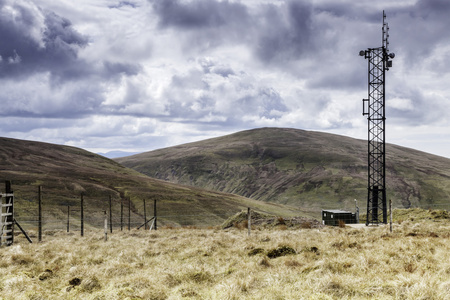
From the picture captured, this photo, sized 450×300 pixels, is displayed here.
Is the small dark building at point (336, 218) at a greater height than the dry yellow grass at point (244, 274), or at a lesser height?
lesser

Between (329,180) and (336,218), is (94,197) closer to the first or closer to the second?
(336,218)

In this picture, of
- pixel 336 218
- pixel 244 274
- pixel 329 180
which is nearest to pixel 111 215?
pixel 336 218

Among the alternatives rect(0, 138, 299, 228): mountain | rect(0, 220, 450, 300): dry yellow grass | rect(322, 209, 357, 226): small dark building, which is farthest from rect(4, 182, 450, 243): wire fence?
rect(0, 220, 450, 300): dry yellow grass

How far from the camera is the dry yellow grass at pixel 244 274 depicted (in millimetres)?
8859

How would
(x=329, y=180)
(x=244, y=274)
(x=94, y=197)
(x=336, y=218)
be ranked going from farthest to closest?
1. (x=329, y=180)
2. (x=94, y=197)
3. (x=336, y=218)
4. (x=244, y=274)

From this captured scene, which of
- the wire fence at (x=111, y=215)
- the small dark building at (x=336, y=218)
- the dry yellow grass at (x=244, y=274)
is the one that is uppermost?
the dry yellow grass at (x=244, y=274)

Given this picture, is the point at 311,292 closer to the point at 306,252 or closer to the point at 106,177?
the point at 306,252

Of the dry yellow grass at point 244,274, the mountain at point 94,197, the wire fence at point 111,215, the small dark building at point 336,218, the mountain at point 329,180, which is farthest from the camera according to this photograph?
the mountain at point 329,180

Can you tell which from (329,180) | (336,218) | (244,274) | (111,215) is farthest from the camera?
(329,180)

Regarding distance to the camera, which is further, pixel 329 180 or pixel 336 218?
pixel 329 180

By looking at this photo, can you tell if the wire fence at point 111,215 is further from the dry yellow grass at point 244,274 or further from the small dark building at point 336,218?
the dry yellow grass at point 244,274

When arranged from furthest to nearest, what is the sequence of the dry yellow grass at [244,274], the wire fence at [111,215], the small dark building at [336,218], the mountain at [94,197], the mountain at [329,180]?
the mountain at [329,180]
the mountain at [94,197]
the wire fence at [111,215]
the small dark building at [336,218]
the dry yellow grass at [244,274]

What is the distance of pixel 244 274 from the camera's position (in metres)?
11.3

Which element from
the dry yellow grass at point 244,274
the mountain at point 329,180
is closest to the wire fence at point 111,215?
the dry yellow grass at point 244,274
